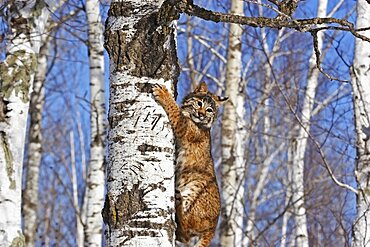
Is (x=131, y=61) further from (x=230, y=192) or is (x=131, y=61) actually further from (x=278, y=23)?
(x=230, y=192)

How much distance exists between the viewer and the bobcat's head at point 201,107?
5221 millimetres

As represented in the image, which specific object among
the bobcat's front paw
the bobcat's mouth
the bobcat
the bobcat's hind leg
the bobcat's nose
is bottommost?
the bobcat's hind leg

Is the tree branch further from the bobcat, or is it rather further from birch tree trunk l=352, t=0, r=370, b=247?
birch tree trunk l=352, t=0, r=370, b=247

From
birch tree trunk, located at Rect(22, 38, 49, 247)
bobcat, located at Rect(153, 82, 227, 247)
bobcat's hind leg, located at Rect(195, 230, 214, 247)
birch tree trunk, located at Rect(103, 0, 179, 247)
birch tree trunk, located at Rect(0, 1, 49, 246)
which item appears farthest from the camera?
birch tree trunk, located at Rect(22, 38, 49, 247)

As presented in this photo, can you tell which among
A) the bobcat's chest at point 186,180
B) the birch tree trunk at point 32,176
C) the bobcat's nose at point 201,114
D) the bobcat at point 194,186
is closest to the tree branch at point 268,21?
the bobcat at point 194,186

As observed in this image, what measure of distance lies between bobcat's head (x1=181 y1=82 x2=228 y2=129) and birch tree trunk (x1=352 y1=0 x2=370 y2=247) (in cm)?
155

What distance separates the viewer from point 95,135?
8438 mm

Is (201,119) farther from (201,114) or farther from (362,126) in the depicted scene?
(362,126)

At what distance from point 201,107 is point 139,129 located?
5.63 ft

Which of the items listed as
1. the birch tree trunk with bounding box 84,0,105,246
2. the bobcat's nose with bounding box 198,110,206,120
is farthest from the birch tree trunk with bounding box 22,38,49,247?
the bobcat's nose with bounding box 198,110,206,120

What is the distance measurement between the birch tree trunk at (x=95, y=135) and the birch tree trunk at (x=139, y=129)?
15.0 ft

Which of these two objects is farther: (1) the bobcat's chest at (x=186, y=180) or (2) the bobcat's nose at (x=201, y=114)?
(2) the bobcat's nose at (x=201, y=114)

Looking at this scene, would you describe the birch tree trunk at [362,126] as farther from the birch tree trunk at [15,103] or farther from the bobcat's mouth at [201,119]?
the birch tree trunk at [15,103]

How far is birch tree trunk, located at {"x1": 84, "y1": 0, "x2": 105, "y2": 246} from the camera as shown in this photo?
8188 mm
